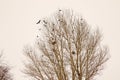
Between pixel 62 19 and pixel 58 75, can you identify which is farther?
pixel 62 19

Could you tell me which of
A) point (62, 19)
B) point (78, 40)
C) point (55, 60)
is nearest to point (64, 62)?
point (55, 60)

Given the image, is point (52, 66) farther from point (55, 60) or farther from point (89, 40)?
point (89, 40)

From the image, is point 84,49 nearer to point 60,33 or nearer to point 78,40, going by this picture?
point 78,40

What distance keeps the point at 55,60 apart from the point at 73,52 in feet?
3.73

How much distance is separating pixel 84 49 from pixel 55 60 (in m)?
1.80

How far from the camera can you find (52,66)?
50.3 feet

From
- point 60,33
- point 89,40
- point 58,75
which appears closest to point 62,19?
point 60,33

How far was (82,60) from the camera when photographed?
49.4 ft

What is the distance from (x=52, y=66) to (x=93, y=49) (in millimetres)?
2586

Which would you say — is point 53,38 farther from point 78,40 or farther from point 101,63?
point 101,63

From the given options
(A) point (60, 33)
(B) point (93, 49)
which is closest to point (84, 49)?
(B) point (93, 49)

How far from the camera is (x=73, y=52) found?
49.5ft

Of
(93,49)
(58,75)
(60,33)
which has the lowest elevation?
(58,75)

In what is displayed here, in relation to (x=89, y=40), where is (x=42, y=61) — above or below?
below
